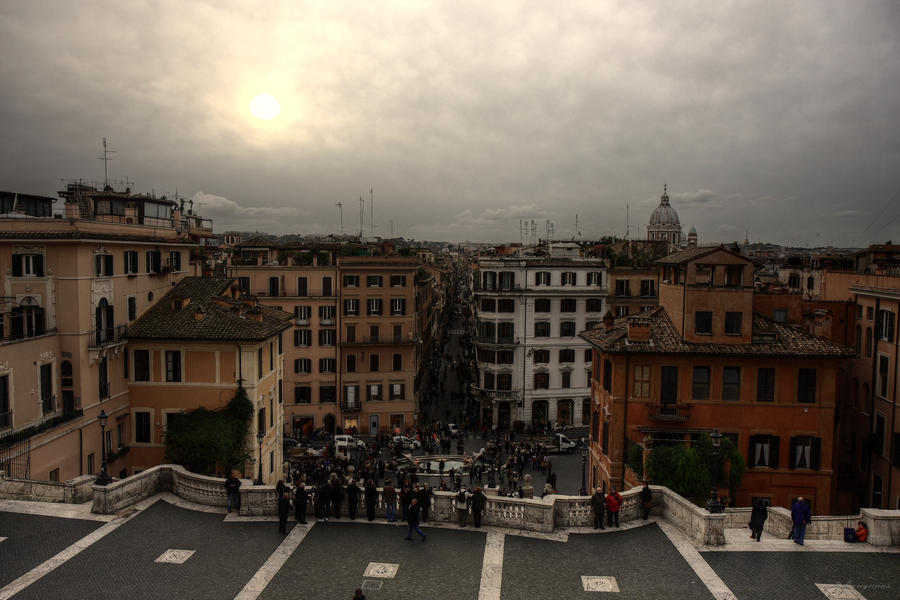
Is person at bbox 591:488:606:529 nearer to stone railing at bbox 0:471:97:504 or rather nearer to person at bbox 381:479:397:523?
person at bbox 381:479:397:523

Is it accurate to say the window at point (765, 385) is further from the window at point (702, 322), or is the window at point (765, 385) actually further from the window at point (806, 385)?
the window at point (702, 322)

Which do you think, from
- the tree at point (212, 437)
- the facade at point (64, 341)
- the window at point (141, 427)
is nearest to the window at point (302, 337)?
the facade at point (64, 341)

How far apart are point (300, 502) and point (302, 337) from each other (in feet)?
125

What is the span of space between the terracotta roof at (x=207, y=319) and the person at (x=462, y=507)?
15.3m

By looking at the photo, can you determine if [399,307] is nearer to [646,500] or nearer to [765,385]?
[765,385]

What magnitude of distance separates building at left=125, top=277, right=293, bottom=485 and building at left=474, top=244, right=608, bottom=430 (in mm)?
28789

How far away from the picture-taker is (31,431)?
2758 cm

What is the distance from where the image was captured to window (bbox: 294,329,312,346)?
5769 centimetres

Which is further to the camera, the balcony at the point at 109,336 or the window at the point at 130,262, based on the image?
the window at the point at 130,262

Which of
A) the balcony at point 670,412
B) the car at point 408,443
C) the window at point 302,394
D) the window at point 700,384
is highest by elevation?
the window at point 700,384

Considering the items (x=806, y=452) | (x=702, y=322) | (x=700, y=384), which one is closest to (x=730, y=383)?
(x=700, y=384)

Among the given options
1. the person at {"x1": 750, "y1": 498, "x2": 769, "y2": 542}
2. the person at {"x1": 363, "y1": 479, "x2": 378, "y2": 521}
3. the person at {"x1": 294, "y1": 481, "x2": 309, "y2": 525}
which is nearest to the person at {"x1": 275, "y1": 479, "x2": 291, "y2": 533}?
the person at {"x1": 294, "y1": 481, "x2": 309, "y2": 525}

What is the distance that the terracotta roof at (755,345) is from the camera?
102 ft

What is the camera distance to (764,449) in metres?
31.7
